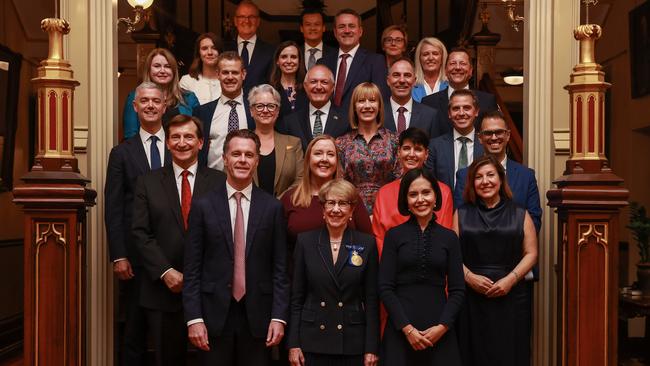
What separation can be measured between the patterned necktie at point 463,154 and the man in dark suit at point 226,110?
1187 mm

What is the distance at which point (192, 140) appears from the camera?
4398 millimetres

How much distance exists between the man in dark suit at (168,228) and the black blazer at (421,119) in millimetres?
1130

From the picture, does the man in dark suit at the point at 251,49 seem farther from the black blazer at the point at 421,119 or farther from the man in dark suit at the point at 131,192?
the man in dark suit at the point at 131,192

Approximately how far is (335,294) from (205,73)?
6.95ft

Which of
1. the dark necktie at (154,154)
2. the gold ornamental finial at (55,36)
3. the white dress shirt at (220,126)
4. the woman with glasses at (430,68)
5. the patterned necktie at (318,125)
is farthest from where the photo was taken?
the woman with glasses at (430,68)

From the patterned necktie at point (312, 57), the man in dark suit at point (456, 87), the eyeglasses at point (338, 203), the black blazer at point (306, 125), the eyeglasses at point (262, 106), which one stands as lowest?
the eyeglasses at point (338, 203)

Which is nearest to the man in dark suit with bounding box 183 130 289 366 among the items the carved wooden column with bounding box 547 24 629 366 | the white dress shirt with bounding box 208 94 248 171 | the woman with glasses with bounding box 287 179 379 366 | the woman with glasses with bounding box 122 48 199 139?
the woman with glasses with bounding box 287 179 379 366

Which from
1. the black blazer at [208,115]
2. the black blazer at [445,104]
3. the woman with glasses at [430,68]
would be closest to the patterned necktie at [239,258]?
the black blazer at [208,115]

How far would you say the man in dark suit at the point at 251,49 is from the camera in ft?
18.7

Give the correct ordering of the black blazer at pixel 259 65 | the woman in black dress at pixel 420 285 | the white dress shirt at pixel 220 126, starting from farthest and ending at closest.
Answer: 1. the black blazer at pixel 259 65
2. the white dress shirt at pixel 220 126
3. the woman in black dress at pixel 420 285

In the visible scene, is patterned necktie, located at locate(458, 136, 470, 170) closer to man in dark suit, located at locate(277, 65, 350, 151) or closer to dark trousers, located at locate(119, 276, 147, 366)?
man in dark suit, located at locate(277, 65, 350, 151)

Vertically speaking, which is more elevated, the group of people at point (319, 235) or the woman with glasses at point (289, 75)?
the woman with glasses at point (289, 75)

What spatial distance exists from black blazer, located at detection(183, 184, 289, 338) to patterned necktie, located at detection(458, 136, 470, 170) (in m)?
1.15

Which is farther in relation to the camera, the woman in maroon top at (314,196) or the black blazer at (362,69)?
the black blazer at (362,69)
